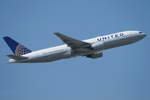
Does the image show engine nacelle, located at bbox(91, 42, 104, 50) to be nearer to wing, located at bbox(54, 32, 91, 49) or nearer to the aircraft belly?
wing, located at bbox(54, 32, 91, 49)

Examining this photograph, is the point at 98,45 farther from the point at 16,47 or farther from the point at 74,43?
the point at 16,47

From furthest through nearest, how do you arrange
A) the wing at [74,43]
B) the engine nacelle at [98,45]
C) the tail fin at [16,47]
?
the tail fin at [16,47], the wing at [74,43], the engine nacelle at [98,45]

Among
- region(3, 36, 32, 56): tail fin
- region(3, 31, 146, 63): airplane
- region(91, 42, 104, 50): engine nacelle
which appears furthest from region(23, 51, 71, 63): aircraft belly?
region(91, 42, 104, 50): engine nacelle

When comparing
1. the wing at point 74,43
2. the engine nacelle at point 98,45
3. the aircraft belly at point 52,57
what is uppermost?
the wing at point 74,43

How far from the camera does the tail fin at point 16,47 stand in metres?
66.6

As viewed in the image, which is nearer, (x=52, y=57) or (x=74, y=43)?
(x=52, y=57)

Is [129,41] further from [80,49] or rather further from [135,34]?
[80,49]

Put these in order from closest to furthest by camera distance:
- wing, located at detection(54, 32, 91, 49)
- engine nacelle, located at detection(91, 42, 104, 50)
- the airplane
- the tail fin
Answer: engine nacelle, located at detection(91, 42, 104, 50) → the airplane → wing, located at detection(54, 32, 91, 49) → the tail fin

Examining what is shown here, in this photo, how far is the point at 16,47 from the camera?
68625mm

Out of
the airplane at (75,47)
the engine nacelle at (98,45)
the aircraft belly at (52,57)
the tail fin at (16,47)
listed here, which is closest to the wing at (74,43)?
the airplane at (75,47)

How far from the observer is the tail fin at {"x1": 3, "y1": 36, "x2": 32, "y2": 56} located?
218 ft

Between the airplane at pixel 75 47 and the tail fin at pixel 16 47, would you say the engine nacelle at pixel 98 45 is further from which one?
the tail fin at pixel 16 47

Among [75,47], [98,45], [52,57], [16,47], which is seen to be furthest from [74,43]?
[16,47]

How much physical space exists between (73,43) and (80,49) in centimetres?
194
